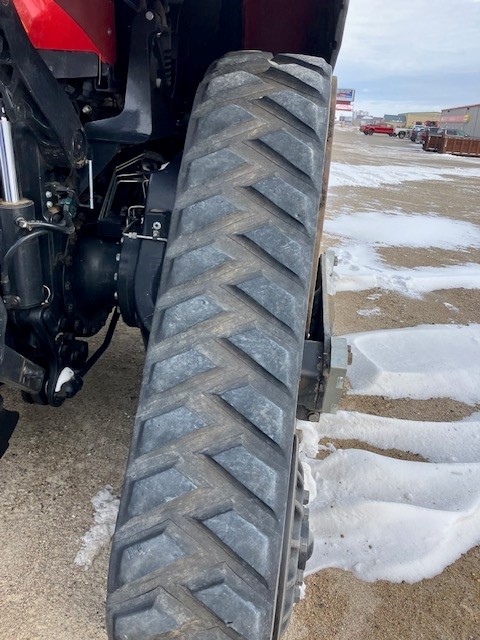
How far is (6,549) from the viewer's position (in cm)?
194

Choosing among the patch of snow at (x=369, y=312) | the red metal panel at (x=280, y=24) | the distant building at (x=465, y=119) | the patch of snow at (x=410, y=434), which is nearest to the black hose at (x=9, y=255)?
the red metal panel at (x=280, y=24)

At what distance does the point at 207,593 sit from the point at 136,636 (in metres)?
0.16

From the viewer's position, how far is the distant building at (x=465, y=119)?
160 ft

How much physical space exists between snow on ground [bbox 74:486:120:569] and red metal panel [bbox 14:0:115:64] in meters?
1.54

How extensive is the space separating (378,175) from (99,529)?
13.6 m

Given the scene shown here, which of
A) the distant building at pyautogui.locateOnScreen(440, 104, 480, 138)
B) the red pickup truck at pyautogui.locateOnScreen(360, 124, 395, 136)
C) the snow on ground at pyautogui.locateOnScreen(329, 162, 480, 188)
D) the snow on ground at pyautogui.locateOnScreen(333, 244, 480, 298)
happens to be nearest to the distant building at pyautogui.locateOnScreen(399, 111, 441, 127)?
the distant building at pyautogui.locateOnScreen(440, 104, 480, 138)

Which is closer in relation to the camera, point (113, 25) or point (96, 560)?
point (113, 25)

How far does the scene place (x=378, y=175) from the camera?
47.0 ft

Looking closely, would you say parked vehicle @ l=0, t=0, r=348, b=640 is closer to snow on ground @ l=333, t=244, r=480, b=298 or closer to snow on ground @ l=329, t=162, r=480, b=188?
snow on ground @ l=333, t=244, r=480, b=298

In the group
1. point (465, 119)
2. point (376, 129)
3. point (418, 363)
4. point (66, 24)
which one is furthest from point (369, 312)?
point (465, 119)

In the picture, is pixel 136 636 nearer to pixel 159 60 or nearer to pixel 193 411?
pixel 193 411

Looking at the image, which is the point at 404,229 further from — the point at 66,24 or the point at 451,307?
the point at 66,24

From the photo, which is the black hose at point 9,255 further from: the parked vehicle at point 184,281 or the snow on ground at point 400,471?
the snow on ground at point 400,471

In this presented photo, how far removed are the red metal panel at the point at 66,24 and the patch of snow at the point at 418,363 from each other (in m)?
2.20
